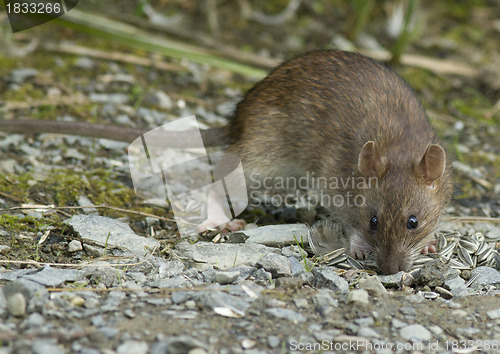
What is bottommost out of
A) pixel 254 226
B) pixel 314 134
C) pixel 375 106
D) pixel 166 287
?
pixel 254 226

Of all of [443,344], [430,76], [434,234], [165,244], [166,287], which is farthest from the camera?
[430,76]

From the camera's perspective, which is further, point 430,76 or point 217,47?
point 430,76

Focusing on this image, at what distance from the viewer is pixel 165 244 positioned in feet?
15.4

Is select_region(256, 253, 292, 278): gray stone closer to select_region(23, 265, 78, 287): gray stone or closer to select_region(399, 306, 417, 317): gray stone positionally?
select_region(399, 306, 417, 317): gray stone

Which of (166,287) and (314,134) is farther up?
(314,134)

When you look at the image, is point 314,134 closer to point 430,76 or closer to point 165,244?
point 165,244

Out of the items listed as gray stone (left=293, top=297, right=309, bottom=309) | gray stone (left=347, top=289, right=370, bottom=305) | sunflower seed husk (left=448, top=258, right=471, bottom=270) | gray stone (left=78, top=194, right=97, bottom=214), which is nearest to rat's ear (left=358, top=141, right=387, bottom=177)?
sunflower seed husk (left=448, top=258, right=471, bottom=270)

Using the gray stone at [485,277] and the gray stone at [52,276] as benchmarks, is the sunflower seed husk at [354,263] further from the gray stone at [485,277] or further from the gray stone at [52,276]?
the gray stone at [52,276]

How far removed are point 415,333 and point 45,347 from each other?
2134 millimetres

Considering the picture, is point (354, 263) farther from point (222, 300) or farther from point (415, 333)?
point (222, 300)

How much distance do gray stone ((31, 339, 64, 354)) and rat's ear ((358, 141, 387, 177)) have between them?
2.88m

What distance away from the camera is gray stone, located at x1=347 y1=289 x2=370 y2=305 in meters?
3.75

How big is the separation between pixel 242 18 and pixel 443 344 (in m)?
7.20

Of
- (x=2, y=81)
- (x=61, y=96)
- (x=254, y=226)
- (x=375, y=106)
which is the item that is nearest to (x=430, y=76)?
(x=375, y=106)
